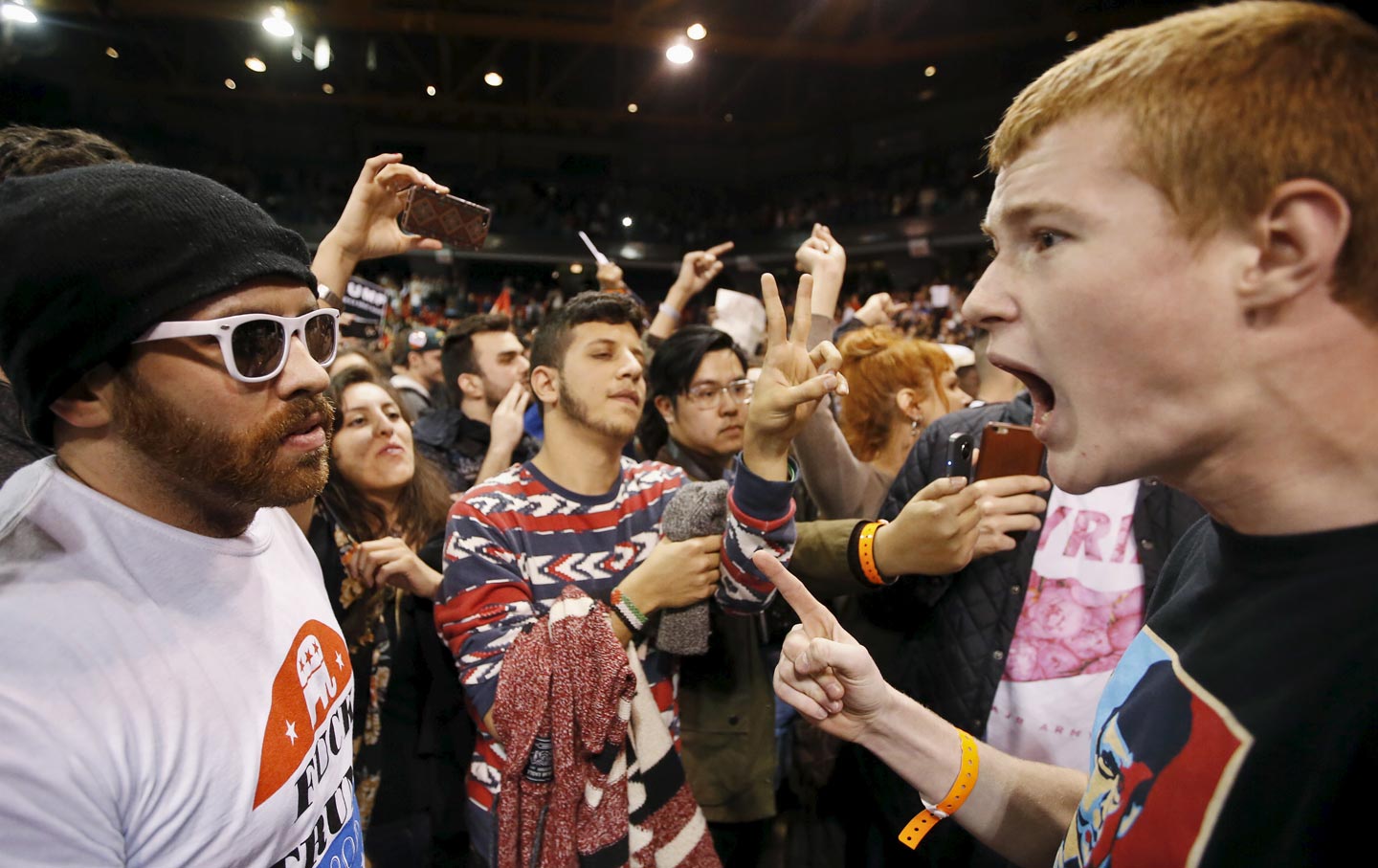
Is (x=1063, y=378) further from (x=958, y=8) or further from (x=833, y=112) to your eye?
(x=833, y=112)

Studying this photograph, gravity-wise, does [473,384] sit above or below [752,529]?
above

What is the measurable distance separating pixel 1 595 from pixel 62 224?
473 mm

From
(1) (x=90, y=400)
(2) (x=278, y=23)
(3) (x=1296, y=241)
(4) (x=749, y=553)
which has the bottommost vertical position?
(4) (x=749, y=553)

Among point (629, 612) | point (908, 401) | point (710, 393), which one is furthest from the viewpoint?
point (710, 393)

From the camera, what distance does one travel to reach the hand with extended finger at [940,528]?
1655 mm

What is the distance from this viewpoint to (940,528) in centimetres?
165

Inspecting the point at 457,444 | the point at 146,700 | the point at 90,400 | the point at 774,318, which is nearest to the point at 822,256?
the point at 774,318

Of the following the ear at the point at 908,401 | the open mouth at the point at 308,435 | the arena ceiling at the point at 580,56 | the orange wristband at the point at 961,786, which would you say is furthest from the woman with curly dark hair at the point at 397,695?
the arena ceiling at the point at 580,56

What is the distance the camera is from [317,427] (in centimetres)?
123

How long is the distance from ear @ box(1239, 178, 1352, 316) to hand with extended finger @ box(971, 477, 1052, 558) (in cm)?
113

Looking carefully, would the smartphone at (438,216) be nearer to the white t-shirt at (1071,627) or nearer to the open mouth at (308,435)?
the open mouth at (308,435)

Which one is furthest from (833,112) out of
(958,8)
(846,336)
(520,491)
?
(520,491)

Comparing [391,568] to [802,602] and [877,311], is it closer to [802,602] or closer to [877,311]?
[802,602]

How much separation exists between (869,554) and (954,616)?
334 millimetres
